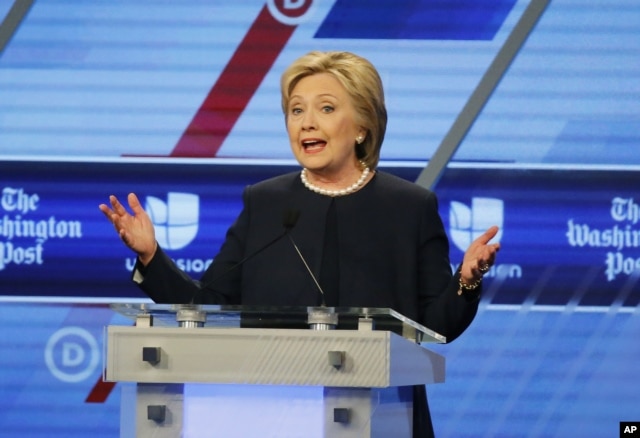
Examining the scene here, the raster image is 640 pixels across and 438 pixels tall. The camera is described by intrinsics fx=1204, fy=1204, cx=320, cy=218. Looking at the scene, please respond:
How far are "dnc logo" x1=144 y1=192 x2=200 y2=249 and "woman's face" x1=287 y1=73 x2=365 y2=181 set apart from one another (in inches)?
58.2

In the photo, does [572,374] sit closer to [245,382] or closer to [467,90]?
[467,90]

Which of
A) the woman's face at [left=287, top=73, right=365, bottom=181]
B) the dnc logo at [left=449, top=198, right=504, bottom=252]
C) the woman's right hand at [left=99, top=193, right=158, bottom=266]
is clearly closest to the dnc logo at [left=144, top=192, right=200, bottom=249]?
the dnc logo at [left=449, top=198, right=504, bottom=252]

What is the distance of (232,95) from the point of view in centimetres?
412

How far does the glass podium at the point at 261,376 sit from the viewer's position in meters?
1.86

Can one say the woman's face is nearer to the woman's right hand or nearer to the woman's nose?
the woman's nose

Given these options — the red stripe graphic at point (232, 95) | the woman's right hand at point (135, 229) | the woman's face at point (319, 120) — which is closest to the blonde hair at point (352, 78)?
the woman's face at point (319, 120)

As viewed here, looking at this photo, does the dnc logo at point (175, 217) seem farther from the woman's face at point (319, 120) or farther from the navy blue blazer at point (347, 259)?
the woman's face at point (319, 120)

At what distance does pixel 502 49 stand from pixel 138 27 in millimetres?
1249

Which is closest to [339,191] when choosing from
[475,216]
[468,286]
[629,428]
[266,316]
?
[468,286]

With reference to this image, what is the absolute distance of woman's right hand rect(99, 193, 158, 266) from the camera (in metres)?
2.44

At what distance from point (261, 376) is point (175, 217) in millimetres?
2264

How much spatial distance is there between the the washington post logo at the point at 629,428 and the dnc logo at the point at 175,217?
5.13 ft

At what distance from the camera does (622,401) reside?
3.95 m

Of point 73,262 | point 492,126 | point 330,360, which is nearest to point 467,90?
point 492,126
